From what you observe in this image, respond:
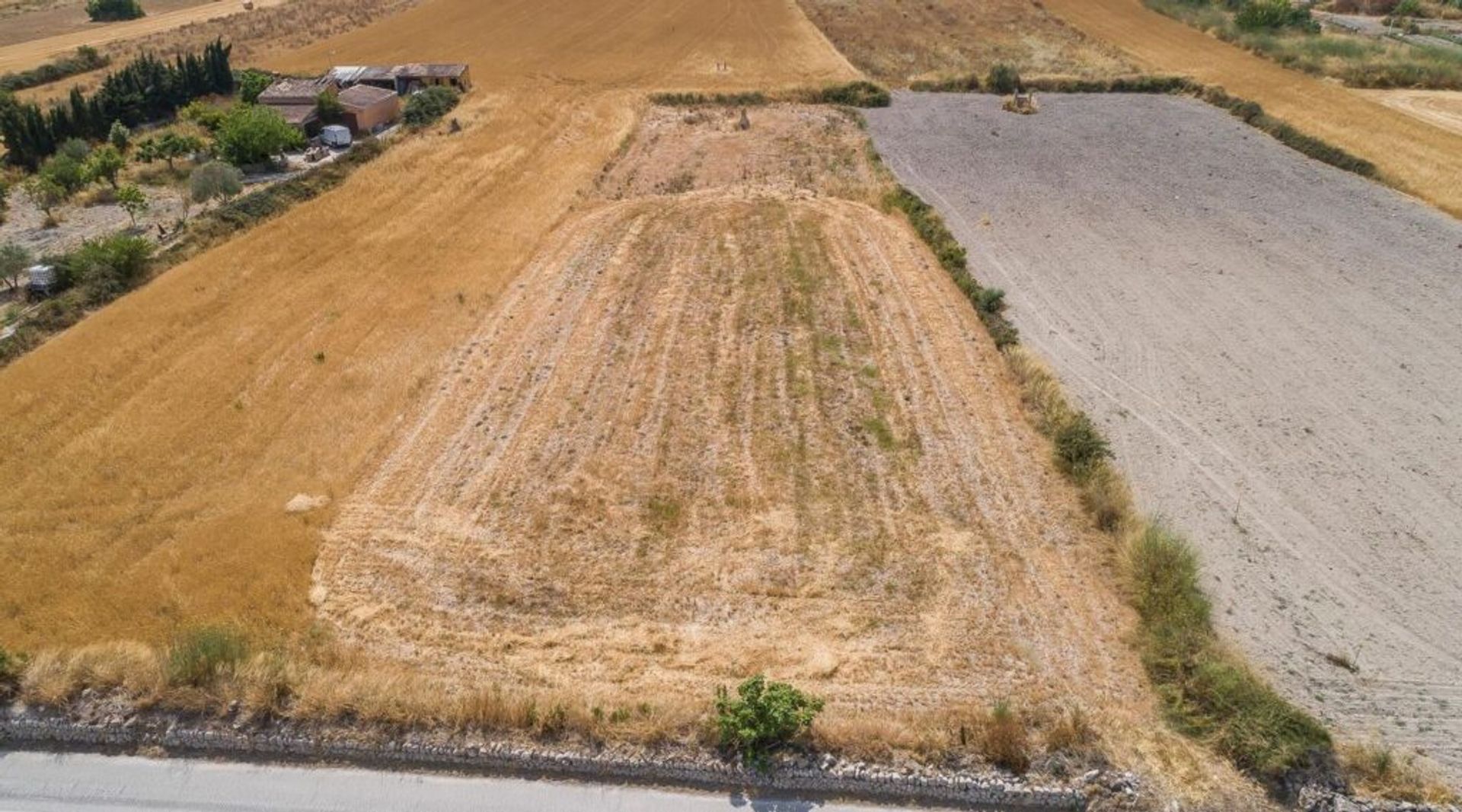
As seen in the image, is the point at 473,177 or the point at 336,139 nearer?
the point at 473,177

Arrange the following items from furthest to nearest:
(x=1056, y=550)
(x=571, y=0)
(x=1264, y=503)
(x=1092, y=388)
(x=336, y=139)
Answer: (x=571, y=0), (x=336, y=139), (x=1092, y=388), (x=1264, y=503), (x=1056, y=550)

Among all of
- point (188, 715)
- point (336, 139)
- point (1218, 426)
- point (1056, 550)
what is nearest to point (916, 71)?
point (336, 139)

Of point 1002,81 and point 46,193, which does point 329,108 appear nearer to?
point 46,193

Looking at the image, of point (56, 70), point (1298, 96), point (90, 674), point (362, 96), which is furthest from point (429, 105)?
point (1298, 96)

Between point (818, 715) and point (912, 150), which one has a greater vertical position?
point (912, 150)

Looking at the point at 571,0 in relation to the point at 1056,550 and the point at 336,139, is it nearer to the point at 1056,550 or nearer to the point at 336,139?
the point at 336,139

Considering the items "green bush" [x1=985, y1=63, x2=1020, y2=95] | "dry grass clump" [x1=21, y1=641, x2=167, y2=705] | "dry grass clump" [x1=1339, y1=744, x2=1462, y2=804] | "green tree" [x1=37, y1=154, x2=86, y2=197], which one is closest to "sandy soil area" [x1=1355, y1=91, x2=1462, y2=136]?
"green bush" [x1=985, y1=63, x2=1020, y2=95]
